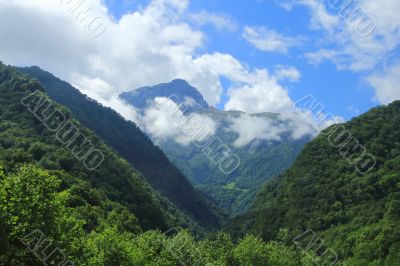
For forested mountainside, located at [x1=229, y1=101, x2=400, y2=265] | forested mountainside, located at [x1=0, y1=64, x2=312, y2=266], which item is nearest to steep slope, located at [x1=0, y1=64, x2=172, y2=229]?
forested mountainside, located at [x1=0, y1=64, x2=312, y2=266]

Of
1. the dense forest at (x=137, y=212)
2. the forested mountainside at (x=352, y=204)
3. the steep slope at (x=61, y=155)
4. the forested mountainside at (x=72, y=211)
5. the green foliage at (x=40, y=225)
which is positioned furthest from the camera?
the forested mountainside at (x=352, y=204)

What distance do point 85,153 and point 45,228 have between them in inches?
5308

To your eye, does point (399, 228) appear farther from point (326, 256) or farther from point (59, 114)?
point (59, 114)

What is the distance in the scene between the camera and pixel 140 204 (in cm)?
15825

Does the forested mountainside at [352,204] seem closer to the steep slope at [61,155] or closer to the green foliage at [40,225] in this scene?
→ the steep slope at [61,155]

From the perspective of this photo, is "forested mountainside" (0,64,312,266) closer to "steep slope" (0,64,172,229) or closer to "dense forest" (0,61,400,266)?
"dense forest" (0,61,400,266)

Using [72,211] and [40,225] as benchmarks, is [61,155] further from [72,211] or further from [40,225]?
[40,225]

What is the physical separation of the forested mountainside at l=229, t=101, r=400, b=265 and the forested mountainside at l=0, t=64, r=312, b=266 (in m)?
27.3

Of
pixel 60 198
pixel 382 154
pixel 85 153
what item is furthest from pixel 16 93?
pixel 60 198

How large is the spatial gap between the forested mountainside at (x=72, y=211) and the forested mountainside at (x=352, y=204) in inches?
1077

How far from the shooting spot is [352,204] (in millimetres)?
167375

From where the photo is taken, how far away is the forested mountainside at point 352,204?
420 feet

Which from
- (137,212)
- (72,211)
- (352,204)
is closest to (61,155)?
(137,212)

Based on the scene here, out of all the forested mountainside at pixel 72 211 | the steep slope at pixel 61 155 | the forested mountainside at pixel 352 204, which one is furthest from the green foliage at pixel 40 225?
the forested mountainside at pixel 352 204
